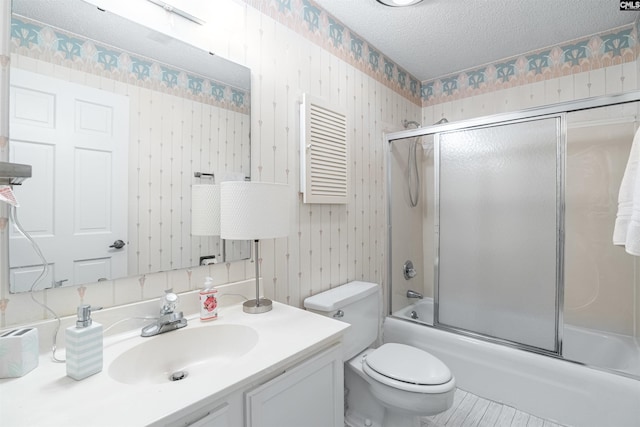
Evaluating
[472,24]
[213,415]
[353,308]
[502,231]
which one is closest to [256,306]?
[213,415]

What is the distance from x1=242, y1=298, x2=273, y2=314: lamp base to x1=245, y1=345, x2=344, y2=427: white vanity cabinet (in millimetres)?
330

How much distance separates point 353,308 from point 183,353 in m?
0.94

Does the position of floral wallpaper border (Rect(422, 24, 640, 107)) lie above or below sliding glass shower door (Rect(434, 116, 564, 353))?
above

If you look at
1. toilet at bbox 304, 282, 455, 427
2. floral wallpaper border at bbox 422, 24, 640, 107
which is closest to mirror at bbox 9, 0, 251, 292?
toilet at bbox 304, 282, 455, 427

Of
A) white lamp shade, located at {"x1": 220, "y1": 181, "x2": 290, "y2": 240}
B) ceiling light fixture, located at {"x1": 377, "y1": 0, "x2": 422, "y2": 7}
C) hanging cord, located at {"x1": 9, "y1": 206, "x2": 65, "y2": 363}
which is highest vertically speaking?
ceiling light fixture, located at {"x1": 377, "y1": 0, "x2": 422, "y2": 7}

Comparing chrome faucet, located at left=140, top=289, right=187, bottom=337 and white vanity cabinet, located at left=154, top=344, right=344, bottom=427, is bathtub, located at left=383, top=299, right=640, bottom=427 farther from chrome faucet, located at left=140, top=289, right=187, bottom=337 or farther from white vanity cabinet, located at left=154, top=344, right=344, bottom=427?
chrome faucet, located at left=140, top=289, right=187, bottom=337

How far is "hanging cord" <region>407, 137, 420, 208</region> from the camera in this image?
8.33ft

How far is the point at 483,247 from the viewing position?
2.11m

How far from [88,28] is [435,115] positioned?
8.58 feet

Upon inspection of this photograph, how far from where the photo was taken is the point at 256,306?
4.03ft

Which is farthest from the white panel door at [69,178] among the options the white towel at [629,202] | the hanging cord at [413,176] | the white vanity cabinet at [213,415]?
the hanging cord at [413,176]

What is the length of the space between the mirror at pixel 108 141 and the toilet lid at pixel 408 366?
36.8 inches

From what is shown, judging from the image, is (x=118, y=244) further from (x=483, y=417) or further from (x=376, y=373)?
(x=483, y=417)

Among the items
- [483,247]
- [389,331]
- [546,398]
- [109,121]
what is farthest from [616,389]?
[109,121]
